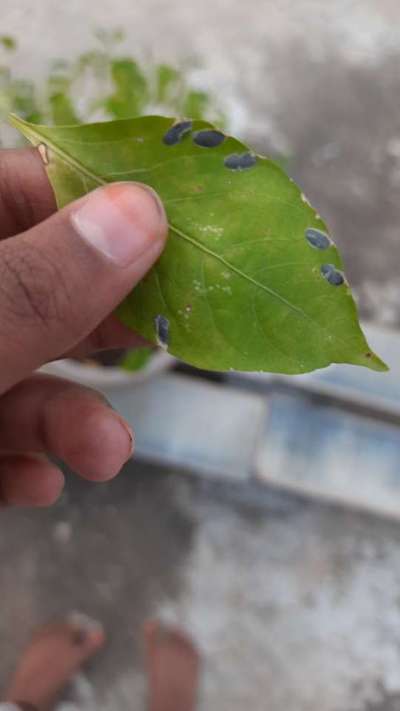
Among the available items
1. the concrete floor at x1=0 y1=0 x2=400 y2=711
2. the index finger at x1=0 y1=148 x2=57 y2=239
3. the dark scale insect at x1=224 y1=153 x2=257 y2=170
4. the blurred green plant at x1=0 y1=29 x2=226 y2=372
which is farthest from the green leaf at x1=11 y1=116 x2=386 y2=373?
the concrete floor at x1=0 y1=0 x2=400 y2=711

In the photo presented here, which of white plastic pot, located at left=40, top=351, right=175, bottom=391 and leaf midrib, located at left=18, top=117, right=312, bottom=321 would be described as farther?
white plastic pot, located at left=40, top=351, right=175, bottom=391

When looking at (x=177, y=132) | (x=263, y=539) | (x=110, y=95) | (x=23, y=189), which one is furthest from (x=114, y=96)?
(x=263, y=539)

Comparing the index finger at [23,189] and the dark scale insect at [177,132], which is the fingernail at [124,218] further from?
the index finger at [23,189]

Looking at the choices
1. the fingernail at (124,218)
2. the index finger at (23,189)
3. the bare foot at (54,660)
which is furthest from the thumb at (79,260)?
the bare foot at (54,660)

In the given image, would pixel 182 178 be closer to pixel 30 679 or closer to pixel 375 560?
pixel 375 560

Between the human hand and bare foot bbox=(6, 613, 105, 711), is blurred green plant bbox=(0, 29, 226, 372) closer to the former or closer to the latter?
the human hand

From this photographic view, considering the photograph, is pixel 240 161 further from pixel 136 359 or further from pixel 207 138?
pixel 136 359
